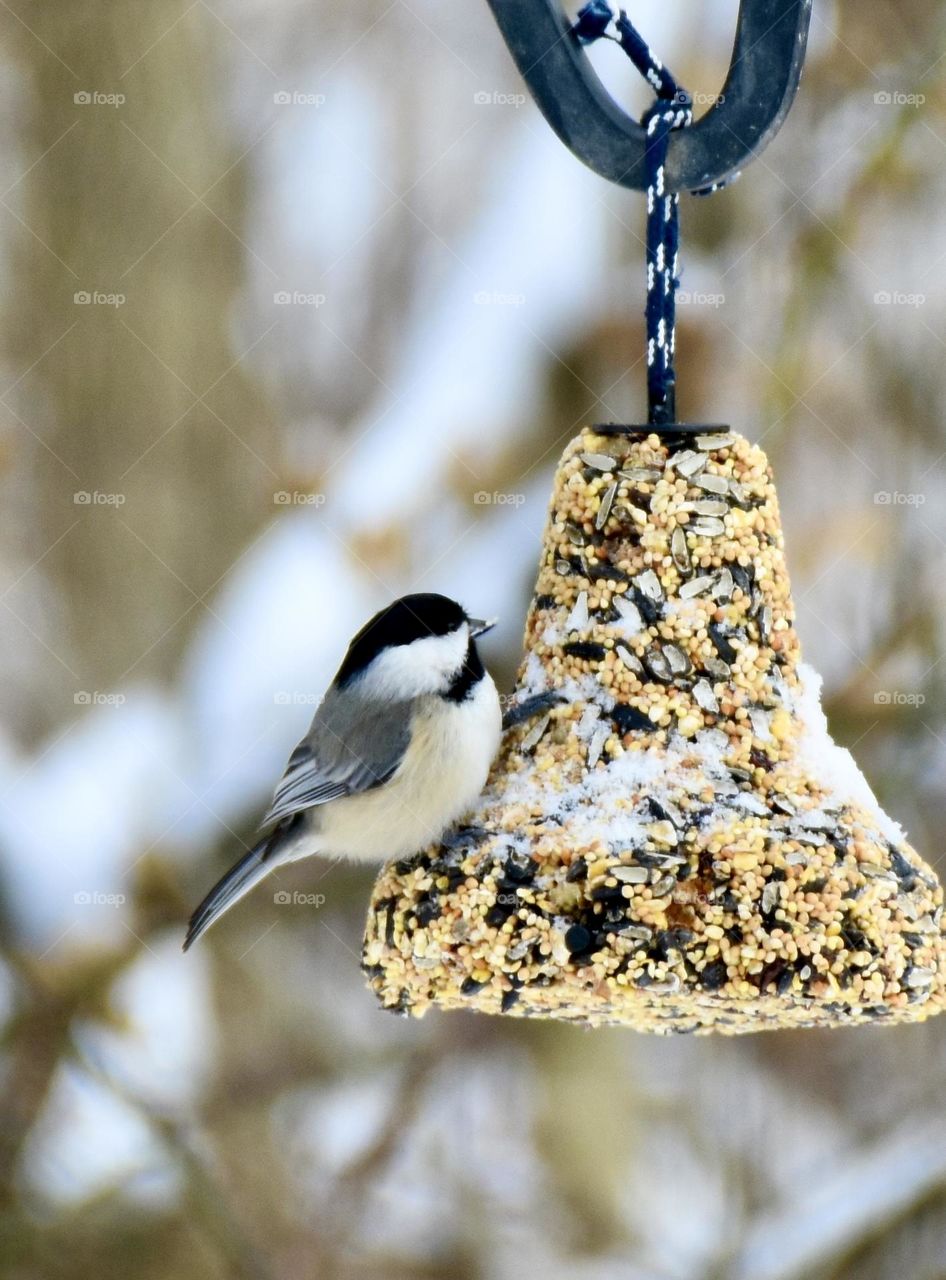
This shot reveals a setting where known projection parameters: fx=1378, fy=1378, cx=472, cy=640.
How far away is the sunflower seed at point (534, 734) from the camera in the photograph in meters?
2.09

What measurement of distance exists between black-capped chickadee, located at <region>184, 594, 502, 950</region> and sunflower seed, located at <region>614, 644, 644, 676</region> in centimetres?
23

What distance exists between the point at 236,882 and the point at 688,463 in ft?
3.39

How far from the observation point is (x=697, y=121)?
193 cm

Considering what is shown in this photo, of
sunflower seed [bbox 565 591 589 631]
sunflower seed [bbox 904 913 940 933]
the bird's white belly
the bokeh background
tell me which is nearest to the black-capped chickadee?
the bird's white belly

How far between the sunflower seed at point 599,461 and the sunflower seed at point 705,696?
350mm

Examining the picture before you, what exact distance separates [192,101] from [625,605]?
8.32 ft

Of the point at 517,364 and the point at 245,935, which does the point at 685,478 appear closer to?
the point at 517,364

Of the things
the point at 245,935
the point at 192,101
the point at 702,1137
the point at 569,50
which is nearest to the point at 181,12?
the point at 192,101

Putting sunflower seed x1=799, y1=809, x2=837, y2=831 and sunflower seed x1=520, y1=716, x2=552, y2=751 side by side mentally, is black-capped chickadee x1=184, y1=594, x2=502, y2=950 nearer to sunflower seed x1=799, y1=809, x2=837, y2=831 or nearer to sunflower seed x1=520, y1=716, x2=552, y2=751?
sunflower seed x1=520, y1=716, x2=552, y2=751

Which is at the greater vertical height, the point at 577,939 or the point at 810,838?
the point at 810,838

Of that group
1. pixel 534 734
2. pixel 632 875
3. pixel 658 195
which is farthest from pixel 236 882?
pixel 658 195

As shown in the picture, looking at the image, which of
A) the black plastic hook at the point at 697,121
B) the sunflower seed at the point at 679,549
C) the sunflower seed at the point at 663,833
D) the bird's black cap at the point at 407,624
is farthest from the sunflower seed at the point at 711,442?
the sunflower seed at the point at 663,833

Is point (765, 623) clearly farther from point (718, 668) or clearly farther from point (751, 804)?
point (751, 804)

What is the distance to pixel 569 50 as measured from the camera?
6.40 ft
